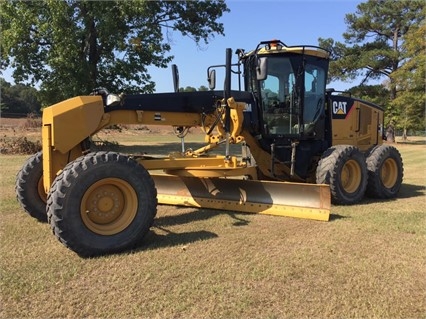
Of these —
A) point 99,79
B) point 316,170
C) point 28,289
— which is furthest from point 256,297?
point 99,79

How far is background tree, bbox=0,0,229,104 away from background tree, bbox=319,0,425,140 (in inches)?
694

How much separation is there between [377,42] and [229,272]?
127 ft

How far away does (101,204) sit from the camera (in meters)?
5.07

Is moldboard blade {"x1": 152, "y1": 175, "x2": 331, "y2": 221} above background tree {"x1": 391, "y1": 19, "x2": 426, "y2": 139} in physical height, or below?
below

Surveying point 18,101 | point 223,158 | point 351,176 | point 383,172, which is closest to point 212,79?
point 223,158

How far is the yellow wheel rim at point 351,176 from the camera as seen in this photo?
7.90 meters

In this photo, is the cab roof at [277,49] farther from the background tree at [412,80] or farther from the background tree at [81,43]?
the background tree at [412,80]

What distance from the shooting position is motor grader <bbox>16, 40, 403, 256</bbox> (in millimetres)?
5000

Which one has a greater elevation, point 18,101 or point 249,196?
point 18,101

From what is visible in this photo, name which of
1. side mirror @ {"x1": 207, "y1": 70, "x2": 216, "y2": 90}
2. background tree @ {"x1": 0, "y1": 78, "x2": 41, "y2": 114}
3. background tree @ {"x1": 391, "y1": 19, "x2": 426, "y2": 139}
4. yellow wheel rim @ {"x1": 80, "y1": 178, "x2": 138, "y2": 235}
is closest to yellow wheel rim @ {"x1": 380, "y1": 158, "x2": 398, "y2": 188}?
side mirror @ {"x1": 207, "y1": 70, "x2": 216, "y2": 90}

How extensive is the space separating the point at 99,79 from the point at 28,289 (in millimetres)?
21136

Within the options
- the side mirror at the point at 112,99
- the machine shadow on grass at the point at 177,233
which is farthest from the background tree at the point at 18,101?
the side mirror at the point at 112,99

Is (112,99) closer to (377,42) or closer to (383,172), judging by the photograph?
(383,172)

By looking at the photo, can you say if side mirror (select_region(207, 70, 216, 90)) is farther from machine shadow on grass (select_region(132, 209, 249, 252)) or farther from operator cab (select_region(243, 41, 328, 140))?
machine shadow on grass (select_region(132, 209, 249, 252))
